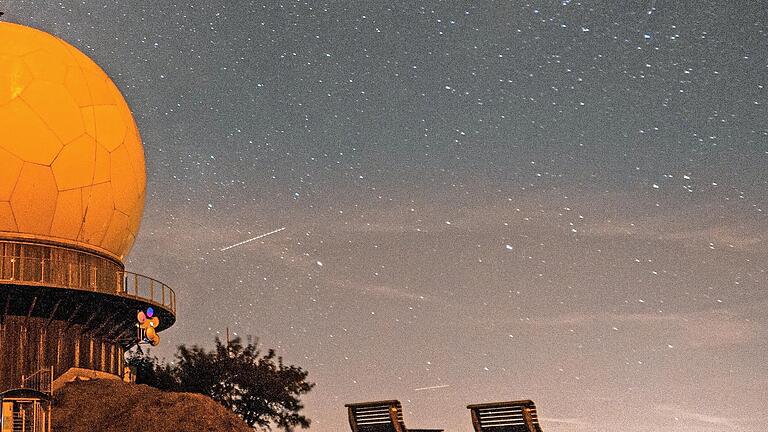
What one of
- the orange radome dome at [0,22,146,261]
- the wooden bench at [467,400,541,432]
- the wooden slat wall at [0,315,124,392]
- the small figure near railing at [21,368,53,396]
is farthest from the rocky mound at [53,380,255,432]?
the wooden bench at [467,400,541,432]

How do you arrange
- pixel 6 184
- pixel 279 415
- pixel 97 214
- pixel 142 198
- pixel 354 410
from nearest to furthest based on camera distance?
pixel 354 410 → pixel 6 184 → pixel 97 214 → pixel 142 198 → pixel 279 415

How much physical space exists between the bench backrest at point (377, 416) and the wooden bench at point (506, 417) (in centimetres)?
87

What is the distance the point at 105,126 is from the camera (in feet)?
90.1

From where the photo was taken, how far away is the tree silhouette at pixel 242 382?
112ft

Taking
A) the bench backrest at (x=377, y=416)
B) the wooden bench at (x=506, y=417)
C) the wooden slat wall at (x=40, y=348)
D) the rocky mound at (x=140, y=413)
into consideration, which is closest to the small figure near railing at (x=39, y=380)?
the wooden slat wall at (x=40, y=348)

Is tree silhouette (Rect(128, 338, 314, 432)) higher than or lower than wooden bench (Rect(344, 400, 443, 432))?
higher

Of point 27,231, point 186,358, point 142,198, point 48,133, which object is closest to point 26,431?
point 27,231

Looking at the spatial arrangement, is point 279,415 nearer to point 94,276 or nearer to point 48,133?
point 94,276

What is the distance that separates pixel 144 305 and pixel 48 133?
5438mm

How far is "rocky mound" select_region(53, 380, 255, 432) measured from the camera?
2142cm

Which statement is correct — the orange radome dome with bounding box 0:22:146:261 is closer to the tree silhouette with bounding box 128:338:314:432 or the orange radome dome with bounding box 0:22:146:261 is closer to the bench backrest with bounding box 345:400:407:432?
the tree silhouette with bounding box 128:338:314:432

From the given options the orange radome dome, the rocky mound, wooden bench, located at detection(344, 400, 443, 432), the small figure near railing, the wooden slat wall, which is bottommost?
wooden bench, located at detection(344, 400, 443, 432)

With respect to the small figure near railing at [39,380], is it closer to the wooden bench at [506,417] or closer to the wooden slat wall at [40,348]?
the wooden slat wall at [40,348]

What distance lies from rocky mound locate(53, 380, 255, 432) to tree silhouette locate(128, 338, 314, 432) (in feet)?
35.1
